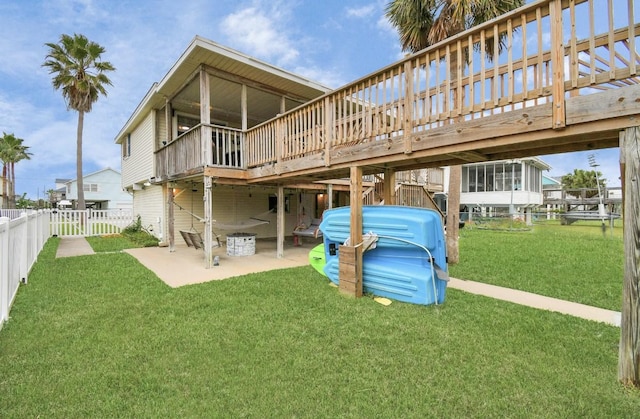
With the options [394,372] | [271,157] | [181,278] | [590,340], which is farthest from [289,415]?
[271,157]

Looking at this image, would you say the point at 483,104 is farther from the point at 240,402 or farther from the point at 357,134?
the point at 240,402

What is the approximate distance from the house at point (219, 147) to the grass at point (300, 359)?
2898mm

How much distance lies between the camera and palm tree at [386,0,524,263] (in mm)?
6969

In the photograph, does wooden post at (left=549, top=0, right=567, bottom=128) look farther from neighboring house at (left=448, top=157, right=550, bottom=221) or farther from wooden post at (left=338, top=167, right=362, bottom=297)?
neighboring house at (left=448, top=157, right=550, bottom=221)

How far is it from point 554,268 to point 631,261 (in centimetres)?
509

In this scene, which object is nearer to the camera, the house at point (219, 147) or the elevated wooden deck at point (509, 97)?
the elevated wooden deck at point (509, 97)

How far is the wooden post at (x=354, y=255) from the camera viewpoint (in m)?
4.52

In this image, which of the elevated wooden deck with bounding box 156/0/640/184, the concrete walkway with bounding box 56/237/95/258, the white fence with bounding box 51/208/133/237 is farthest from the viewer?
the white fence with bounding box 51/208/133/237

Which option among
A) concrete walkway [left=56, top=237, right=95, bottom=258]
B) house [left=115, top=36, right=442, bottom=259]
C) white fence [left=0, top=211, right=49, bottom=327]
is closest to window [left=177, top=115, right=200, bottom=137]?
house [left=115, top=36, right=442, bottom=259]

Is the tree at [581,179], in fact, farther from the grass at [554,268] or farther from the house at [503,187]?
the grass at [554,268]

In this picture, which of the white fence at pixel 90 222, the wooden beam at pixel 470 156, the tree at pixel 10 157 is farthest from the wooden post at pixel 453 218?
the tree at pixel 10 157

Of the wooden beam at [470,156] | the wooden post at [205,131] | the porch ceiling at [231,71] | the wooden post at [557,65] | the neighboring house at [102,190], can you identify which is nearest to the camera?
Result: the wooden post at [557,65]

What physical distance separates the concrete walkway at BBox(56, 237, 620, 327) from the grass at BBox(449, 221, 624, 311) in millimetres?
387

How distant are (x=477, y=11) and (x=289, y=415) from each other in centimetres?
878
